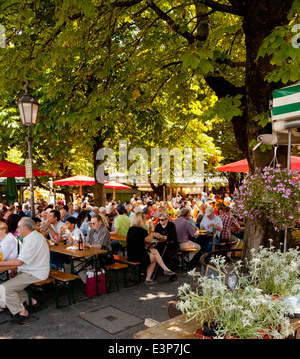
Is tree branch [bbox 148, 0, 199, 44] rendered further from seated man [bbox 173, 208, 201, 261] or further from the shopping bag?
the shopping bag

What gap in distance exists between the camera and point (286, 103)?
3357mm

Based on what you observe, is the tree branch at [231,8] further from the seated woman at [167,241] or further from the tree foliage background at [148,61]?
the seated woman at [167,241]

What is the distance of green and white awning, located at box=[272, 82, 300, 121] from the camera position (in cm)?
326

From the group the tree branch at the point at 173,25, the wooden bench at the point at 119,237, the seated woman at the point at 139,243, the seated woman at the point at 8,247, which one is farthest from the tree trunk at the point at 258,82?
the wooden bench at the point at 119,237

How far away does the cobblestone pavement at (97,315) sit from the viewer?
178 inches

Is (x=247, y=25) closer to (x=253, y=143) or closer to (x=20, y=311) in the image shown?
(x=253, y=143)

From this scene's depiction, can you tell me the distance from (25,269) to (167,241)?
3289 millimetres

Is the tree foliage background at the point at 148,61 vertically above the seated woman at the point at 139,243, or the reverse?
the tree foliage background at the point at 148,61

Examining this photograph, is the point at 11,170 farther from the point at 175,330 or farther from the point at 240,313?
the point at 240,313

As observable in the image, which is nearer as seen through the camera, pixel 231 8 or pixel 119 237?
pixel 231 8

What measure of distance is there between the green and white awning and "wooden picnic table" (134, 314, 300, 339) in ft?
6.73

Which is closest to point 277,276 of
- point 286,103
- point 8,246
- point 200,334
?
point 200,334

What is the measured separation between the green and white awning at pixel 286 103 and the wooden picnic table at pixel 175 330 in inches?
80.8
